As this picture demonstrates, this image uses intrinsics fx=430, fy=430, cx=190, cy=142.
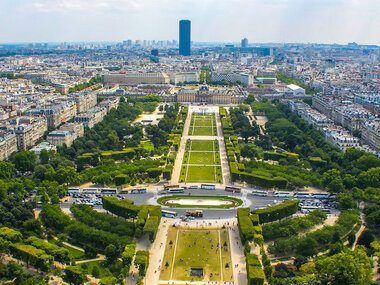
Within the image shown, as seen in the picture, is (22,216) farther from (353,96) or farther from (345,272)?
(353,96)

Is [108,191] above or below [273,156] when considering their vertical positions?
below

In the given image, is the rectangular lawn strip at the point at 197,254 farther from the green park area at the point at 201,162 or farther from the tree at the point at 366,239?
the green park area at the point at 201,162

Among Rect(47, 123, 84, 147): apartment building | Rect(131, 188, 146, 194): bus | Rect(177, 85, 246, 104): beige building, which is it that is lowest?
Rect(131, 188, 146, 194): bus

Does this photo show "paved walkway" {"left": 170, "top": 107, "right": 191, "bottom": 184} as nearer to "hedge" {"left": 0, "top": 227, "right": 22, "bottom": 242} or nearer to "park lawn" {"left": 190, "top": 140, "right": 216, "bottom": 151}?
"park lawn" {"left": 190, "top": 140, "right": 216, "bottom": 151}

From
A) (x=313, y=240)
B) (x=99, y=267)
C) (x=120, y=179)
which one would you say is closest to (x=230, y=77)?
(x=120, y=179)

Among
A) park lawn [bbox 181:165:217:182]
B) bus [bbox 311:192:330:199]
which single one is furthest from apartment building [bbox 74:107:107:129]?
bus [bbox 311:192:330:199]

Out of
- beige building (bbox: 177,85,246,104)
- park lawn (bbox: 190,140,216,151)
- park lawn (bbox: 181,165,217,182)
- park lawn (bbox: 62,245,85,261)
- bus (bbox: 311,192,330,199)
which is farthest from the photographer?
beige building (bbox: 177,85,246,104)

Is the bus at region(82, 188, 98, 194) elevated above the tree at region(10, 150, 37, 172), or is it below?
below

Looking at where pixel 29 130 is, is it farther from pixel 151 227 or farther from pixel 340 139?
pixel 340 139
